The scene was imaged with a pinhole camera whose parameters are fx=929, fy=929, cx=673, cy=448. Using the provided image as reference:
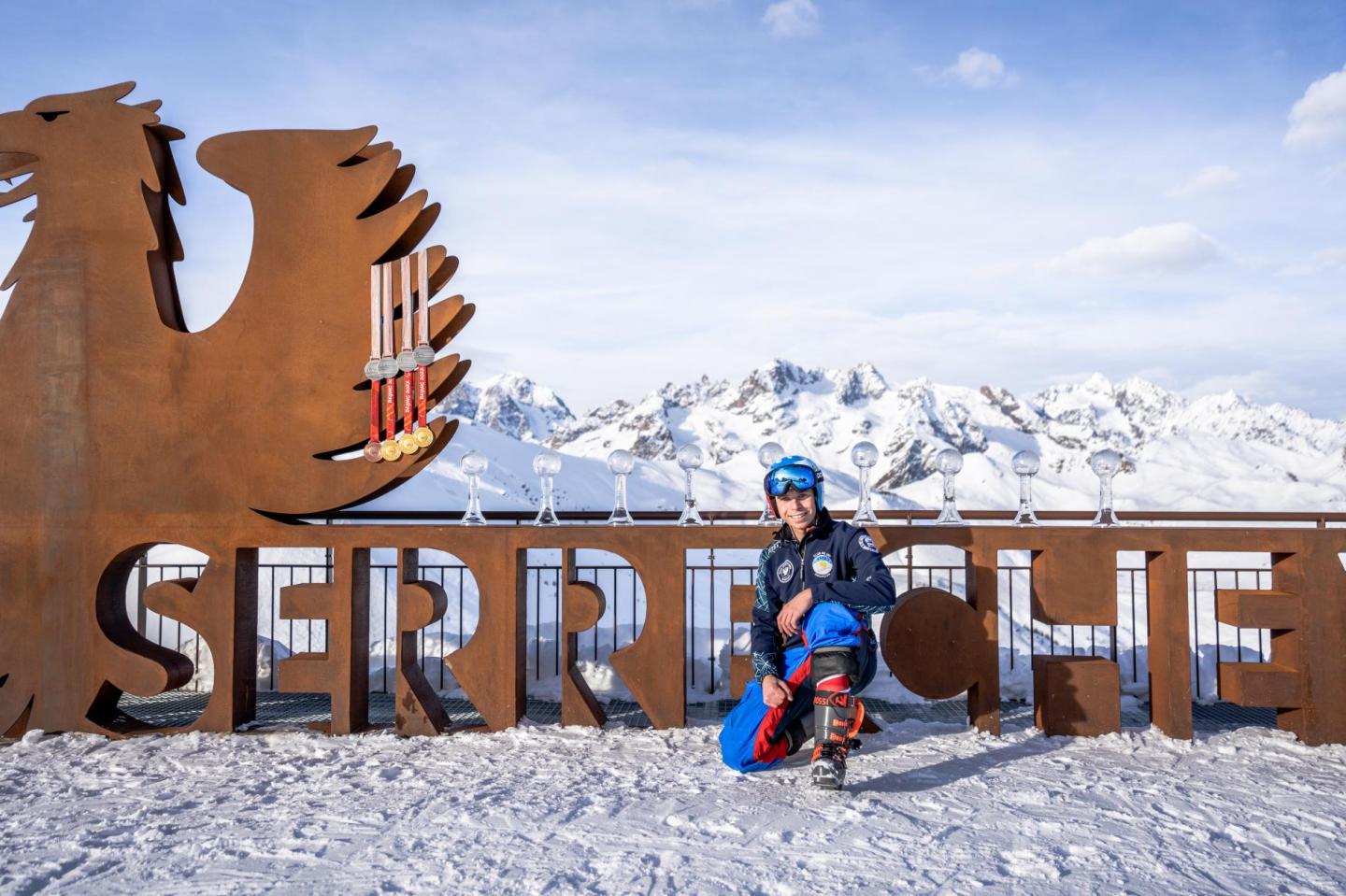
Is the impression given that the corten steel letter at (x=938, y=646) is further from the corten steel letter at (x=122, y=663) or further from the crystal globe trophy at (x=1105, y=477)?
the corten steel letter at (x=122, y=663)

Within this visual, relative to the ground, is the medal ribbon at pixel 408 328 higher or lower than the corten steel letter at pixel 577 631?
higher

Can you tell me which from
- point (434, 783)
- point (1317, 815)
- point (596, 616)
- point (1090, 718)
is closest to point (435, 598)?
point (596, 616)

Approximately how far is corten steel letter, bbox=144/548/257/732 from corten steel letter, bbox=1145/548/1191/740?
4166 millimetres

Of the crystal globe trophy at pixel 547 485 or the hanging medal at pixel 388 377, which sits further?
the crystal globe trophy at pixel 547 485

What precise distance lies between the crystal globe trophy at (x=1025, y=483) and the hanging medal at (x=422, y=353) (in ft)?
8.89

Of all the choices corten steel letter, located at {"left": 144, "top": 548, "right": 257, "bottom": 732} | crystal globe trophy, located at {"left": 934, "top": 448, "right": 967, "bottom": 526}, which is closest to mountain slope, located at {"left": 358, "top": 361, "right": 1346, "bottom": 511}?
crystal globe trophy, located at {"left": 934, "top": 448, "right": 967, "bottom": 526}

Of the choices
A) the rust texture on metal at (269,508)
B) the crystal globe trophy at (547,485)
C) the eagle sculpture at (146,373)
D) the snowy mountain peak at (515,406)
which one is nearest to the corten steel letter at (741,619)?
the rust texture on metal at (269,508)

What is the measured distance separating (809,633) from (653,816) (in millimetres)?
905

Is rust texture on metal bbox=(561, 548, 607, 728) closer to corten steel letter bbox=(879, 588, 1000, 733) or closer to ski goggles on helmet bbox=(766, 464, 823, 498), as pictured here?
ski goggles on helmet bbox=(766, 464, 823, 498)

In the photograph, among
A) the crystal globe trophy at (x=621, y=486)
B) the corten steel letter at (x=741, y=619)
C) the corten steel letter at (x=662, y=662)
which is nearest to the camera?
the corten steel letter at (x=741, y=619)

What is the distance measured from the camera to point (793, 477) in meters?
3.61

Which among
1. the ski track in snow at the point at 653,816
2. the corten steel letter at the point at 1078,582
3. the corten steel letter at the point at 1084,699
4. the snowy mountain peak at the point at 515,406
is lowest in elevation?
the ski track in snow at the point at 653,816

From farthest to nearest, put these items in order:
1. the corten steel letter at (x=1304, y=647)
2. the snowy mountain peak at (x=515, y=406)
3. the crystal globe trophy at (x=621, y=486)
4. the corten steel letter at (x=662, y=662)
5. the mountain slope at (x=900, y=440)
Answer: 1. the snowy mountain peak at (x=515, y=406)
2. the mountain slope at (x=900, y=440)
3. the crystal globe trophy at (x=621, y=486)
4. the corten steel letter at (x=662, y=662)
5. the corten steel letter at (x=1304, y=647)

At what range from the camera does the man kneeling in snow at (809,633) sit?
11.0 ft
